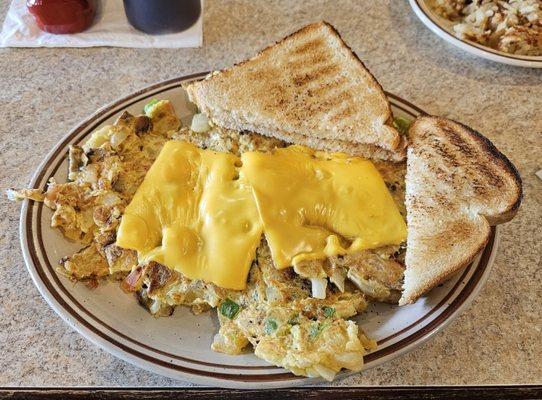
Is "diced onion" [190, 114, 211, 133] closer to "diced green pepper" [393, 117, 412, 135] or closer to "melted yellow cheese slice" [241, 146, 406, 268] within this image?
"melted yellow cheese slice" [241, 146, 406, 268]

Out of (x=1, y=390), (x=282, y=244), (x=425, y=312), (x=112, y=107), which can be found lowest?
(x=1, y=390)

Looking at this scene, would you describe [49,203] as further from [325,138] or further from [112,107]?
[325,138]

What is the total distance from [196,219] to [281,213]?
231mm

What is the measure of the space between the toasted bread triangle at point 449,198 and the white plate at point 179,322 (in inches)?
2.2

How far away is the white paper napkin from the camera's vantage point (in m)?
2.23

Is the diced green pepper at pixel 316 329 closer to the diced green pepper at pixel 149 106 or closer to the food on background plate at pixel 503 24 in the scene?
the diced green pepper at pixel 149 106

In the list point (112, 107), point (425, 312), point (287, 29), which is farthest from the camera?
point (287, 29)

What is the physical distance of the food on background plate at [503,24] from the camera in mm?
2057

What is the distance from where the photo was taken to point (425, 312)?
129 centimetres

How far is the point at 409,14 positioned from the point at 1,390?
220cm

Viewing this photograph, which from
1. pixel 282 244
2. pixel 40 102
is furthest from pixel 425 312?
pixel 40 102

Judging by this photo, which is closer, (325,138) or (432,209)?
(432,209)

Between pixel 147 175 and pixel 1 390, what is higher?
pixel 147 175

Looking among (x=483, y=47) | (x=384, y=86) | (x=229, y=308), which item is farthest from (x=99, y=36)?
(x=483, y=47)
